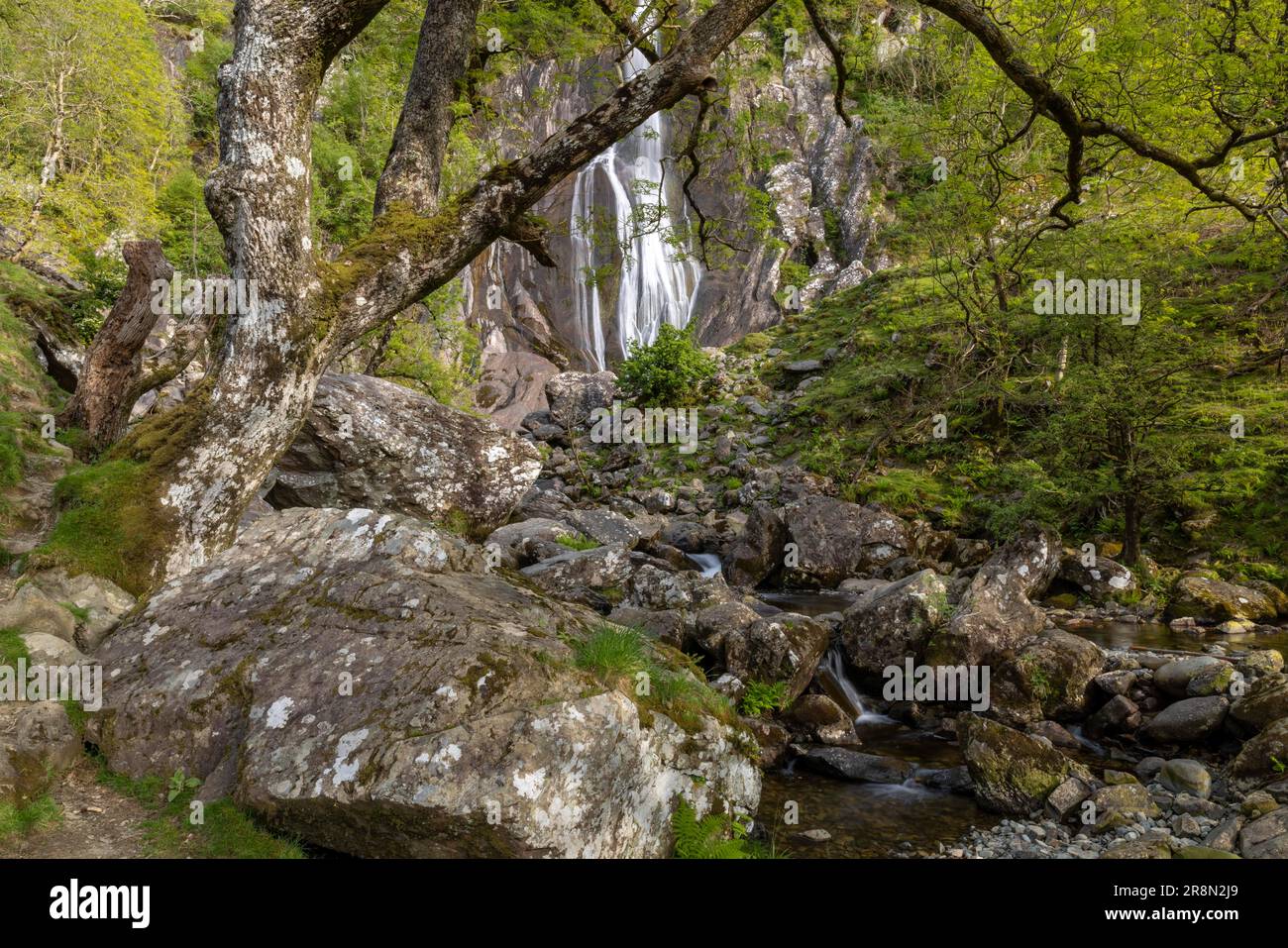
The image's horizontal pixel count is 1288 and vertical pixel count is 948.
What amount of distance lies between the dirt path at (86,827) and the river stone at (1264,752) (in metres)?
8.38

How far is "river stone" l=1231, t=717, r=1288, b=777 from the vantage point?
20.8ft

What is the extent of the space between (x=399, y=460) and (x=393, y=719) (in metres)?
7.69

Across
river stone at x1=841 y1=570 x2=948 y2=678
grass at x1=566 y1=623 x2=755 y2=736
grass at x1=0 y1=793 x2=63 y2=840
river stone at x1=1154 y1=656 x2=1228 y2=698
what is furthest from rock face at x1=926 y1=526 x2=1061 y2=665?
grass at x1=0 y1=793 x2=63 y2=840

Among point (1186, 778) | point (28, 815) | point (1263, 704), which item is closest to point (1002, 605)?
point (1263, 704)

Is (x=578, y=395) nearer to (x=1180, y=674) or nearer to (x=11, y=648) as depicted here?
(x=1180, y=674)

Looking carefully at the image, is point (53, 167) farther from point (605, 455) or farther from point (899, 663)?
point (899, 663)

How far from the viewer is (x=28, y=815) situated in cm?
377

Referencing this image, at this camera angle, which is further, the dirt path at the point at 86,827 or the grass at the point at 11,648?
the grass at the point at 11,648

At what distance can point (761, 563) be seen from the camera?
558 inches

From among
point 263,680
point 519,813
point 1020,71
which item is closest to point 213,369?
point 263,680

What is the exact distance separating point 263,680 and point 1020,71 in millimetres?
7310

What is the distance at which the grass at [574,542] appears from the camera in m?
12.8

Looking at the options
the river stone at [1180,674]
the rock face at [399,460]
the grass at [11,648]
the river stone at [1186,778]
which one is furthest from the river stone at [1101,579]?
the grass at [11,648]

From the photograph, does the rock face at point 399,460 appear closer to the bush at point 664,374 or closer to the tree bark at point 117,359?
the tree bark at point 117,359
